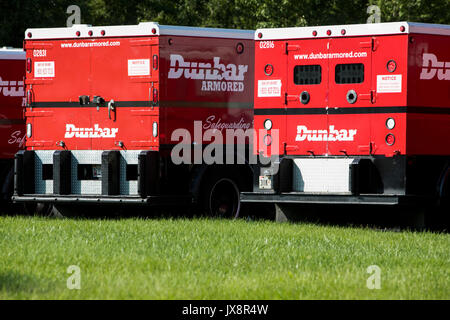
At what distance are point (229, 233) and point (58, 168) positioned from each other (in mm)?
3913

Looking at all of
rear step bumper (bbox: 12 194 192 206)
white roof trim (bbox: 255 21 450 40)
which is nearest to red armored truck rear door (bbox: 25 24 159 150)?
rear step bumper (bbox: 12 194 192 206)

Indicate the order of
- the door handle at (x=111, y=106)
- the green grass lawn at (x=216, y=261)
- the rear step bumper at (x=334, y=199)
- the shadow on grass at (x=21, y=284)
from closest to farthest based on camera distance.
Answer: the shadow on grass at (x=21, y=284)
the green grass lawn at (x=216, y=261)
the rear step bumper at (x=334, y=199)
the door handle at (x=111, y=106)

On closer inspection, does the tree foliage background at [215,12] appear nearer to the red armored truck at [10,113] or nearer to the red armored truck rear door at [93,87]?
the red armored truck at [10,113]

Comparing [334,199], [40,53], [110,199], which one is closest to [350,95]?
[334,199]

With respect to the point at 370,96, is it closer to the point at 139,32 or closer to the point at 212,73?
the point at 212,73

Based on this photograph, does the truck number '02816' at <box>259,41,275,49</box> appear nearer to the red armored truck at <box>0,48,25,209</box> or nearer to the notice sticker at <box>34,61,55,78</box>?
the notice sticker at <box>34,61,55,78</box>

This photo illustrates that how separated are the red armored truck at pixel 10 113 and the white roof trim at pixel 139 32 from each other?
111 cm

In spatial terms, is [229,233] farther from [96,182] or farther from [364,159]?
[96,182]

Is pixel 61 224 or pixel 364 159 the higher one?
pixel 364 159

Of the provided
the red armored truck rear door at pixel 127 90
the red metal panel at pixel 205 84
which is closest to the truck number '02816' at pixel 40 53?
the red armored truck rear door at pixel 127 90

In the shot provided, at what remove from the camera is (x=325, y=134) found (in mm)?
15008

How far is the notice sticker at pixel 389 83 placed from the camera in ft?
46.8
